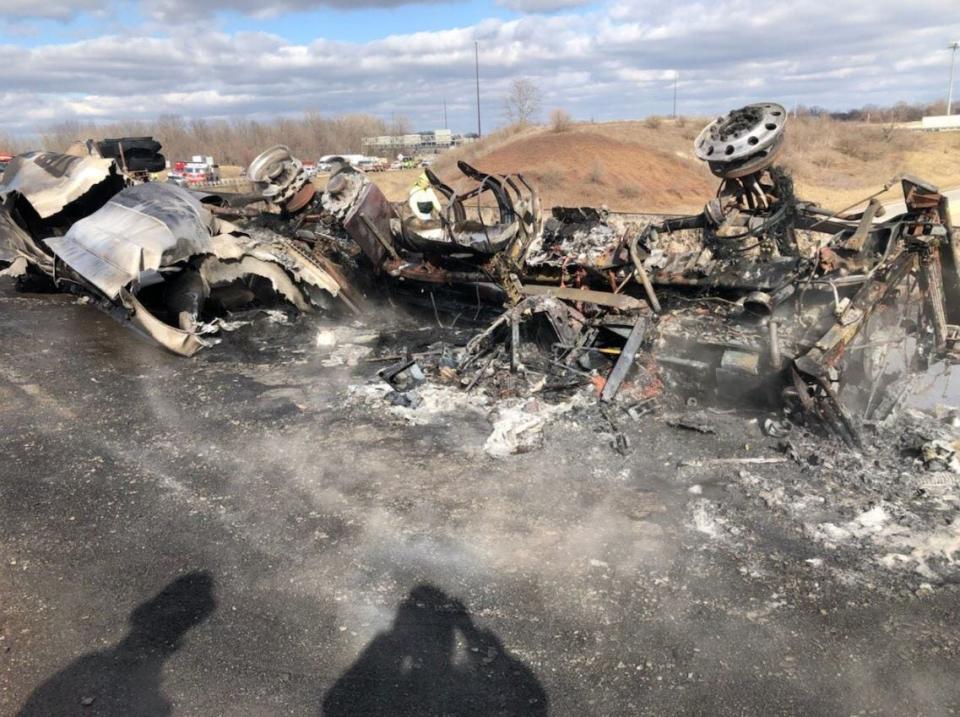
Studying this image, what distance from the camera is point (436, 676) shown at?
11.4ft

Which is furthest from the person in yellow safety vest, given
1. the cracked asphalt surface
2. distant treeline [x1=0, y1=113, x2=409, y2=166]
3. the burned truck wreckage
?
distant treeline [x1=0, y1=113, x2=409, y2=166]

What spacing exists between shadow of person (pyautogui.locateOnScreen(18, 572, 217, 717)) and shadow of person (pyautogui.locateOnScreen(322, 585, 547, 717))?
998mm

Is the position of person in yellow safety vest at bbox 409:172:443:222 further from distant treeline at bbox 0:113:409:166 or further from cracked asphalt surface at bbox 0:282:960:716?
distant treeline at bbox 0:113:409:166

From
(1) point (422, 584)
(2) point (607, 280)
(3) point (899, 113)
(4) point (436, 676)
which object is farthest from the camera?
(3) point (899, 113)

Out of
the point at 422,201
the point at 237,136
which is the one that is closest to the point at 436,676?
the point at 422,201

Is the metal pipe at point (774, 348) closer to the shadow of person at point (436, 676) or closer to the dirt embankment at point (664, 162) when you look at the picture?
the shadow of person at point (436, 676)

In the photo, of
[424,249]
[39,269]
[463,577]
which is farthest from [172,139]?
[463,577]

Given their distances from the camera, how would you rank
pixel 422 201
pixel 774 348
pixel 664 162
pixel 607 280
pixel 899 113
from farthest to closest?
pixel 899 113 → pixel 664 162 → pixel 422 201 → pixel 607 280 → pixel 774 348

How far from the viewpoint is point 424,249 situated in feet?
30.0

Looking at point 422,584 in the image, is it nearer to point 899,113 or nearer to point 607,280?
point 607,280

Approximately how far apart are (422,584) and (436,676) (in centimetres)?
78

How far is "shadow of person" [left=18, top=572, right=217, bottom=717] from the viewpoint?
330cm

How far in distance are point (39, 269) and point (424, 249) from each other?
8.13 metres

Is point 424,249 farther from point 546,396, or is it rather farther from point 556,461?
point 556,461
